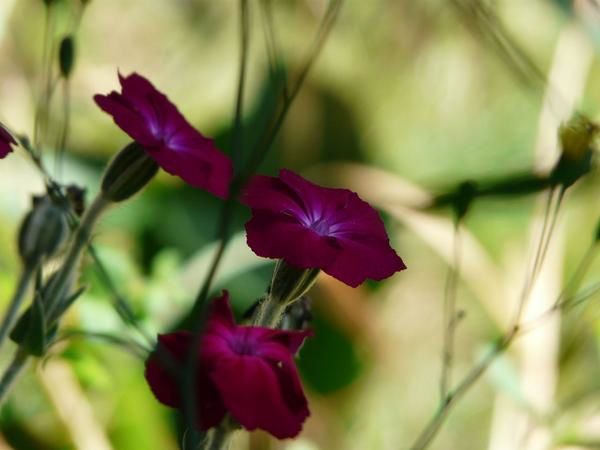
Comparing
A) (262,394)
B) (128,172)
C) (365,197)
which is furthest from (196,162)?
(365,197)

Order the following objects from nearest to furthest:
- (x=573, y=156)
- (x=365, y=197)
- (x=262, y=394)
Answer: (x=262, y=394)
(x=573, y=156)
(x=365, y=197)

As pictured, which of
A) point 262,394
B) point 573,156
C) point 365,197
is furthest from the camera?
point 365,197

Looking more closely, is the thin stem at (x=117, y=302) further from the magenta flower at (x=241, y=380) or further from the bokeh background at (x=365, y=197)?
the bokeh background at (x=365, y=197)

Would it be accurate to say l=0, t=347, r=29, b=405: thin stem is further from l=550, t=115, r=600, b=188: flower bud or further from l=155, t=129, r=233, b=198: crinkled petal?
l=550, t=115, r=600, b=188: flower bud

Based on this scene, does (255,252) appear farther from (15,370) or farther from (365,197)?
(365,197)

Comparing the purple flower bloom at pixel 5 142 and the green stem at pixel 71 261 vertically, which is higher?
the purple flower bloom at pixel 5 142

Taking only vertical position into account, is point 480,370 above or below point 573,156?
below

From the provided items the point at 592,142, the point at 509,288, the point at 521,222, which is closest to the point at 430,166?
the point at 521,222

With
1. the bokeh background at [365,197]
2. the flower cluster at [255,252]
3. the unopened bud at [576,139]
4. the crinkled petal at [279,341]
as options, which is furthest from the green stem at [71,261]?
the bokeh background at [365,197]
